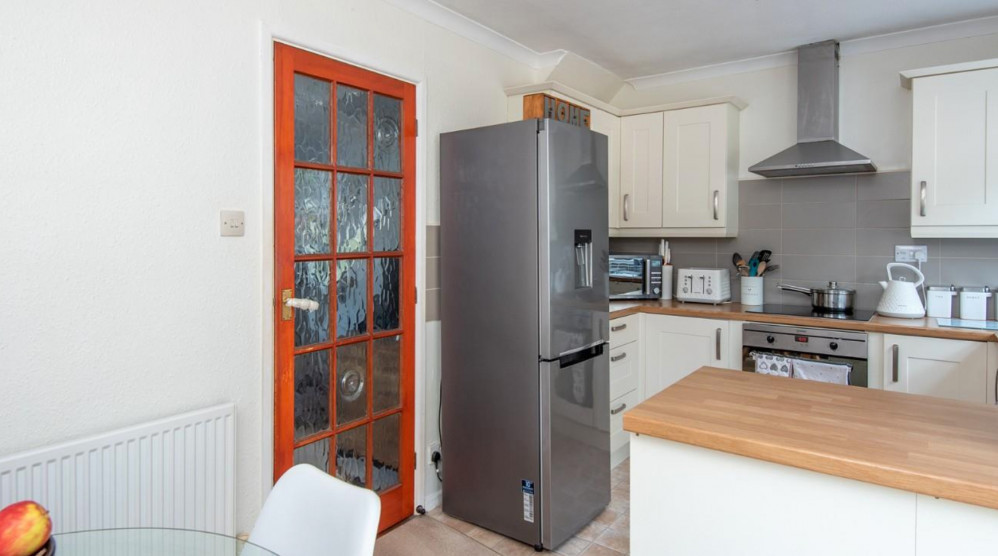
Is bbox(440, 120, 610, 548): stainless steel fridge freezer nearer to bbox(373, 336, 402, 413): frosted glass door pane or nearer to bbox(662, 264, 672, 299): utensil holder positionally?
bbox(373, 336, 402, 413): frosted glass door pane

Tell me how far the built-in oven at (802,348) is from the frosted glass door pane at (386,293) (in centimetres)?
195

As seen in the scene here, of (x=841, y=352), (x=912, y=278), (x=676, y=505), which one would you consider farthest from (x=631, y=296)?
(x=676, y=505)

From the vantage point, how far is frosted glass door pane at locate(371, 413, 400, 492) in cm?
262

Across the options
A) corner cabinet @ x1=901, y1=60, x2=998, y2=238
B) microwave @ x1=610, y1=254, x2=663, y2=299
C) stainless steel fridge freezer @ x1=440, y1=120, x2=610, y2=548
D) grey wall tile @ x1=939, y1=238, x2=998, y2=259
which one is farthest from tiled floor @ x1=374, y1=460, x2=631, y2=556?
grey wall tile @ x1=939, y1=238, x2=998, y2=259

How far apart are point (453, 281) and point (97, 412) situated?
56.6 inches

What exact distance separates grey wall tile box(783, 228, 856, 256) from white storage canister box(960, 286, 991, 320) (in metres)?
0.58

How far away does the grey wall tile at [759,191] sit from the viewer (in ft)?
12.3

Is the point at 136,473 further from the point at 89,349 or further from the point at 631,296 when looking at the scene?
the point at 631,296

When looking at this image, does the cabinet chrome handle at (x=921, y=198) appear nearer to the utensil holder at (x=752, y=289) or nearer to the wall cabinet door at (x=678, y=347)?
the utensil holder at (x=752, y=289)

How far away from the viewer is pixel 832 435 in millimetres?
1308

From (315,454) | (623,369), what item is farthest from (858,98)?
(315,454)

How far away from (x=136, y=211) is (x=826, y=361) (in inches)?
123

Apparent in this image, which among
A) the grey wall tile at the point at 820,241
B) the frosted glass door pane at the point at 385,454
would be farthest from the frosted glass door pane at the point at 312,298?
the grey wall tile at the point at 820,241

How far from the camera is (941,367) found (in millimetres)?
2803
